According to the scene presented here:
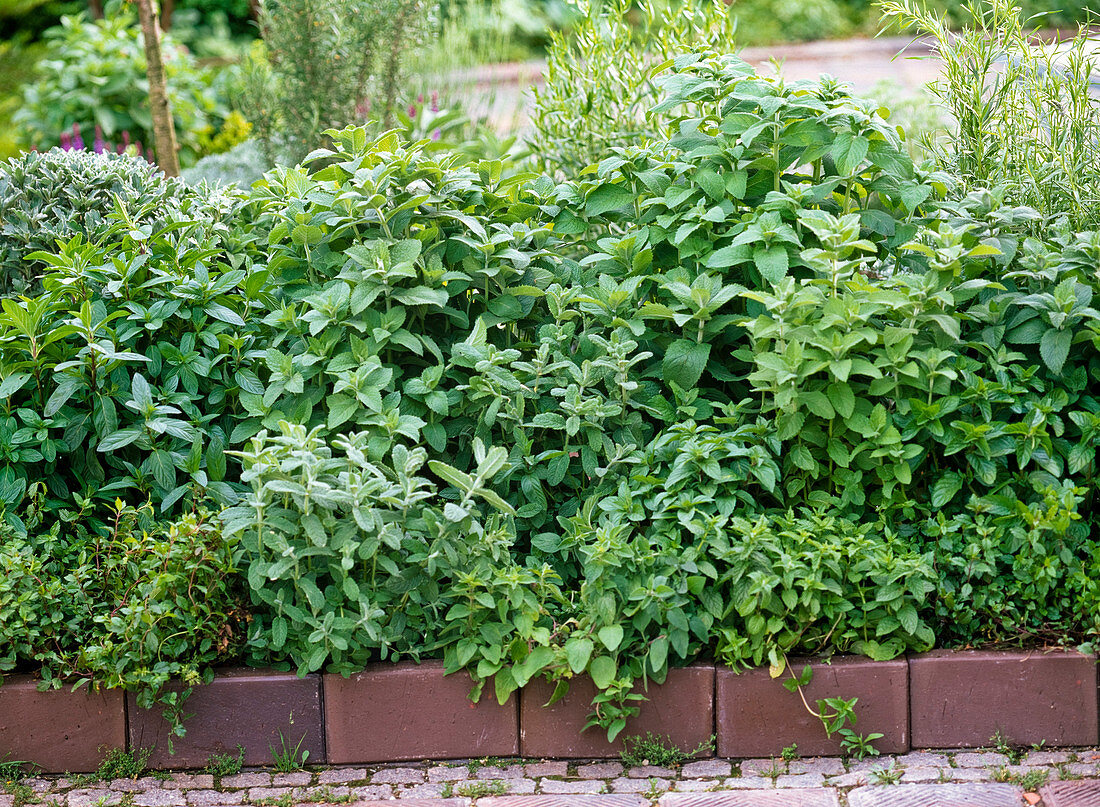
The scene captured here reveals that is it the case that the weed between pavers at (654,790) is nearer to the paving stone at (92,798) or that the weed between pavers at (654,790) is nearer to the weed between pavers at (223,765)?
the weed between pavers at (223,765)

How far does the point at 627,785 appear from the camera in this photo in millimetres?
2461

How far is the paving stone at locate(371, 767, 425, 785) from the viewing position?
2.52 m

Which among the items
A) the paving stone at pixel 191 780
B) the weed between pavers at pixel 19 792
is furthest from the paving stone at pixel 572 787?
the weed between pavers at pixel 19 792

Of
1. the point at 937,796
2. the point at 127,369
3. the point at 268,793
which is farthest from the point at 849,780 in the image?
the point at 127,369

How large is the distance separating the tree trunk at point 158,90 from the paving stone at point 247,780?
3.21 m

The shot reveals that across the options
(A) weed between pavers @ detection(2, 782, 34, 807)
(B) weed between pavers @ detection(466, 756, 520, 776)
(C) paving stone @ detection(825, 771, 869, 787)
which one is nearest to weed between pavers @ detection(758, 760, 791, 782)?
(C) paving stone @ detection(825, 771, 869, 787)

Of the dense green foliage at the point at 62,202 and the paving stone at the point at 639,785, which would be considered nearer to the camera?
the paving stone at the point at 639,785

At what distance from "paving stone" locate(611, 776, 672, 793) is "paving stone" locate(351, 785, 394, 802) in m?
0.54

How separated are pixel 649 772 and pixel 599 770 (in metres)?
0.12

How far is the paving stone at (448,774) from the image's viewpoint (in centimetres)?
252

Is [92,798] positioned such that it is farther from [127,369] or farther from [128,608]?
[127,369]

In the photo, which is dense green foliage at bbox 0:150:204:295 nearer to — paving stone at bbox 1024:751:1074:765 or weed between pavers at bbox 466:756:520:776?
weed between pavers at bbox 466:756:520:776

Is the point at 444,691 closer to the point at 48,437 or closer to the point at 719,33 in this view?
the point at 48,437

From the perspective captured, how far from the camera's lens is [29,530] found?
279 centimetres
